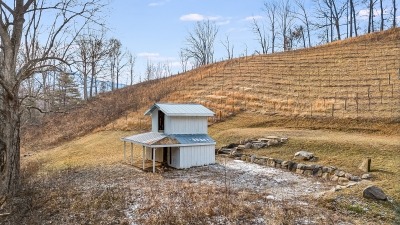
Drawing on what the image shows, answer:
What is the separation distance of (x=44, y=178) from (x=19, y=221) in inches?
234

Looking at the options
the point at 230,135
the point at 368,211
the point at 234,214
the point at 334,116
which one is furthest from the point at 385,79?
the point at 234,214

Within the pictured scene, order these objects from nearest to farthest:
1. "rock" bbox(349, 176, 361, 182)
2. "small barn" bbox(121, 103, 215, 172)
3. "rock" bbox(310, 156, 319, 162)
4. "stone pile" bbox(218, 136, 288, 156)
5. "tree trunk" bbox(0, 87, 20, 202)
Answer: "tree trunk" bbox(0, 87, 20, 202)
"rock" bbox(349, 176, 361, 182)
"rock" bbox(310, 156, 319, 162)
"small barn" bbox(121, 103, 215, 172)
"stone pile" bbox(218, 136, 288, 156)

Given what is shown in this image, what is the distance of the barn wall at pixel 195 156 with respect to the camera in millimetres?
17438

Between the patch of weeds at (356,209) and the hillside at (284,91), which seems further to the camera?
the hillside at (284,91)

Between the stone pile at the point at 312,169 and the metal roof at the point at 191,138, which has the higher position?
the metal roof at the point at 191,138

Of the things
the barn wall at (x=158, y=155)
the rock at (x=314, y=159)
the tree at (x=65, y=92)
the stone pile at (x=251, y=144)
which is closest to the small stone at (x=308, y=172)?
the rock at (x=314, y=159)

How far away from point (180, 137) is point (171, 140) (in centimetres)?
70

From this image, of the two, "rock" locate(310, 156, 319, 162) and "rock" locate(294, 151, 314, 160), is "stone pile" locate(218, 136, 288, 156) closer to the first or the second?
"rock" locate(294, 151, 314, 160)

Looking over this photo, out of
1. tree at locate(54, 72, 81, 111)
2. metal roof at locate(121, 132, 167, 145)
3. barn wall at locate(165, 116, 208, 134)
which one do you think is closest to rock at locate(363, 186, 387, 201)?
barn wall at locate(165, 116, 208, 134)

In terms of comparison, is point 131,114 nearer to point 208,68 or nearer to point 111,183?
point 208,68

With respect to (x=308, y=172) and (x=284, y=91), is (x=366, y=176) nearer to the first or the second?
(x=308, y=172)

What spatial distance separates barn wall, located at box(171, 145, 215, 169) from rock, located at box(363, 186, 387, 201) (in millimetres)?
8763

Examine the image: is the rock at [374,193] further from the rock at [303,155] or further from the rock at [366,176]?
the rock at [303,155]

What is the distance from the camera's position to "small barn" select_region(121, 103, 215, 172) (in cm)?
1739
